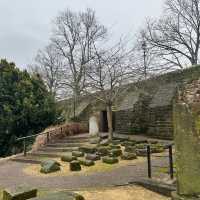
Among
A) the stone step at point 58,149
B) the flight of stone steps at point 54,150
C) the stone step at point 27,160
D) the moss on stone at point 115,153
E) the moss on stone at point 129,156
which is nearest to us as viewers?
the moss on stone at point 129,156

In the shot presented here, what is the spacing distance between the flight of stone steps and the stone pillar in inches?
405

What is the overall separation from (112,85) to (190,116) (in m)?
13.0

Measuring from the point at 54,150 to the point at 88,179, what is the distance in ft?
23.6

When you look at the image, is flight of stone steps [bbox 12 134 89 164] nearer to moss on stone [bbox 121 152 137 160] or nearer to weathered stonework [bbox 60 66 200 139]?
weathered stonework [bbox 60 66 200 139]

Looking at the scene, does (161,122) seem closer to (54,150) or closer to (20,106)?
(54,150)

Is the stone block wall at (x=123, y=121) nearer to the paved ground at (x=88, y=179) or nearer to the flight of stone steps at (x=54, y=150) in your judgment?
the flight of stone steps at (x=54, y=150)

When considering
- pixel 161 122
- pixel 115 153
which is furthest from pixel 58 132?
pixel 115 153

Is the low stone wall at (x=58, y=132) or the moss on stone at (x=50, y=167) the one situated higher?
the low stone wall at (x=58, y=132)

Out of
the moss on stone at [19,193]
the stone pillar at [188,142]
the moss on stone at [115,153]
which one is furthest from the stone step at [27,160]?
the stone pillar at [188,142]

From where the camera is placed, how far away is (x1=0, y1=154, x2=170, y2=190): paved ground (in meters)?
8.59

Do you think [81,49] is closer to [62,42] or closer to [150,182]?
[62,42]

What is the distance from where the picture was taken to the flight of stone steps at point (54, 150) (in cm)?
1486

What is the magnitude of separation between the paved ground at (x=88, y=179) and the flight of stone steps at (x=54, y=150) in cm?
348

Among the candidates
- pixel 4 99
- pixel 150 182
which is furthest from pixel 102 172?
pixel 4 99
